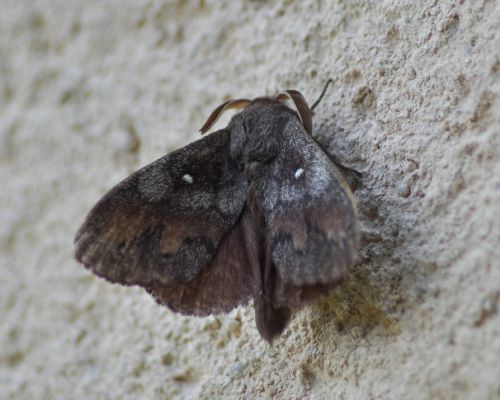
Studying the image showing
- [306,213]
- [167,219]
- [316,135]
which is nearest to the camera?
[306,213]

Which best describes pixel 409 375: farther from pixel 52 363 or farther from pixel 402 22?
pixel 52 363

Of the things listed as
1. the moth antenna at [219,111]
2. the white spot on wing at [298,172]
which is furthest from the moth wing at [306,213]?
the moth antenna at [219,111]

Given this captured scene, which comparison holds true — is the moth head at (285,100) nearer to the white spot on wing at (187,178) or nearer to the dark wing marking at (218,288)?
the white spot on wing at (187,178)

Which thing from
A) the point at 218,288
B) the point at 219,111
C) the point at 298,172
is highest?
the point at 219,111

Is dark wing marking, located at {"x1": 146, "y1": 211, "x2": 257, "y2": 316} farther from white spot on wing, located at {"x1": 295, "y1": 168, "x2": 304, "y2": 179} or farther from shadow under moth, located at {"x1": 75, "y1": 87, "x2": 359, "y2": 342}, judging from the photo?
white spot on wing, located at {"x1": 295, "y1": 168, "x2": 304, "y2": 179}

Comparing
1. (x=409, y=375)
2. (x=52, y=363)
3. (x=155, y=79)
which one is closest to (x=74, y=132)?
(x=155, y=79)

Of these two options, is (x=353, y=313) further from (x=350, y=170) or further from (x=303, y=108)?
(x=303, y=108)

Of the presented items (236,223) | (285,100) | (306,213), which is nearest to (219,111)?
(285,100)
